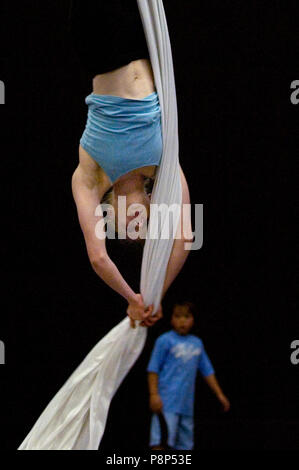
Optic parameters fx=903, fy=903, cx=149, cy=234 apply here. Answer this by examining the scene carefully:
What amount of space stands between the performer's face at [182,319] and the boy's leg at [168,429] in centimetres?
38

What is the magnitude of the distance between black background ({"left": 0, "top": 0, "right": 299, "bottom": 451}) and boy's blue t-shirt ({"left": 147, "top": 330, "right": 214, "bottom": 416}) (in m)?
0.35

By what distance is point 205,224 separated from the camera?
426 centimetres

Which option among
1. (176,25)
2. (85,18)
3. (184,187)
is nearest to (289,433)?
(184,187)

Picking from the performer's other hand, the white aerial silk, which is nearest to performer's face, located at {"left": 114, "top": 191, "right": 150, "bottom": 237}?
the white aerial silk

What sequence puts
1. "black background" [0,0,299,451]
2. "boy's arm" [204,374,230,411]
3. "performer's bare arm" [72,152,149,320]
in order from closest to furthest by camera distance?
"performer's bare arm" [72,152,149,320] → "black background" [0,0,299,451] → "boy's arm" [204,374,230,411]

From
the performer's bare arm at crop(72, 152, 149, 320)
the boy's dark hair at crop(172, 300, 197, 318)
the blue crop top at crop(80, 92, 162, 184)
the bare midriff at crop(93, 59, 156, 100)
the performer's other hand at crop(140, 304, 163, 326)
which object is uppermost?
the bare midriff at crop(93, 59, 156, 100)

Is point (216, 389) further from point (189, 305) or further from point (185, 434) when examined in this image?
point (189, 305)

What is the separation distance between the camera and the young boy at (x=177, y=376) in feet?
13.4

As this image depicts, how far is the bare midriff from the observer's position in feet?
9.82

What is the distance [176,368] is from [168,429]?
28 centimetres

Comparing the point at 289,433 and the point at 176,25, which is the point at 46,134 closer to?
the point at 176,25

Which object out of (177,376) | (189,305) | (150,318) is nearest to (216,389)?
(177,376)

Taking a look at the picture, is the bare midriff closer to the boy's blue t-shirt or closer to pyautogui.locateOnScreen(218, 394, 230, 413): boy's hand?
the boy's blue t-shirt

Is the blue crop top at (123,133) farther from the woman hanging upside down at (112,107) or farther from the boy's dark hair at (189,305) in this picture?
the boy's dark hair at (189,305)
